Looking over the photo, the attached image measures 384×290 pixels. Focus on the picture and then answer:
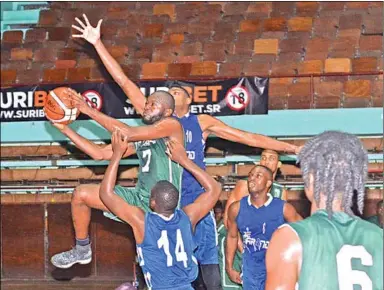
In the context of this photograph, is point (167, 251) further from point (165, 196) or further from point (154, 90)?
point (154, 90)

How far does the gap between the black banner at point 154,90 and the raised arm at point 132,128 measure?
5.93 metres

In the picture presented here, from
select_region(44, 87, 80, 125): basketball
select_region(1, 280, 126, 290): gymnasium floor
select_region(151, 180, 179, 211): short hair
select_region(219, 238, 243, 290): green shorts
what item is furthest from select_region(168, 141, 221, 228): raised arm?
select_region(1, 280, 126, 290): gymnasium floor

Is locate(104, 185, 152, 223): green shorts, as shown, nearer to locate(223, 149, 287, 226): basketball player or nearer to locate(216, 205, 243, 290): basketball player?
locate(223, 149, 287, 226): basketball player

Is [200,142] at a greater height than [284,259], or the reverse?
[200,142]

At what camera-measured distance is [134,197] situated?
6797mm

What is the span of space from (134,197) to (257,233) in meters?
1.70

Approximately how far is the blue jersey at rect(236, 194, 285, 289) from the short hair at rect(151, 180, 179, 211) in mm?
2169

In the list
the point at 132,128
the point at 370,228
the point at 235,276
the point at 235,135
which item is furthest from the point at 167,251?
the point at 370,228

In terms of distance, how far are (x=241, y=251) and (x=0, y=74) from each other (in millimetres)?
7044

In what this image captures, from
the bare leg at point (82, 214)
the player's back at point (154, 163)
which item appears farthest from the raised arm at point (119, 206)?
the player's back at point (154, 163)

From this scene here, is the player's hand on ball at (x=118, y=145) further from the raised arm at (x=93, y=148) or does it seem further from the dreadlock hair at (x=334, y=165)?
the dreadlock hair at (x=334, y=165)

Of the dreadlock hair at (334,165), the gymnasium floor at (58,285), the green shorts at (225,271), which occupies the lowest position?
the gymnasium floor at (58,285)

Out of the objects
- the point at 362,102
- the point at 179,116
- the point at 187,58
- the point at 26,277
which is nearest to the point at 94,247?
the point at 26,277

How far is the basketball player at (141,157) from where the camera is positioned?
6.49m
